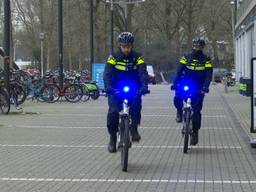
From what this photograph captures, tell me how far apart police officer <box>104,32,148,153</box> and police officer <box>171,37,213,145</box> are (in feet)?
6.22

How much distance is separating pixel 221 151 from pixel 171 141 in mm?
1587

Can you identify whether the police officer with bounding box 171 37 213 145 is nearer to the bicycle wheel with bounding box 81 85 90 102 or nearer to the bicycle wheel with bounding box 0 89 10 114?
the bicycle wheel with bounding box 0 89 10 114

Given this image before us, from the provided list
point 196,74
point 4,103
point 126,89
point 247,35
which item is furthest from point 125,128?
point 247,35

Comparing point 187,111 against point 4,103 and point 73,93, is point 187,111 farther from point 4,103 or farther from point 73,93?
point 73,93

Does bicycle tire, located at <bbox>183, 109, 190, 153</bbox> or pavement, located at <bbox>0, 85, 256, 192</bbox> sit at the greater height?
bicycle tire, located at <bbox>183, 109, 190, 153</bbox>

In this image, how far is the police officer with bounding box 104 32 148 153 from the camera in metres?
8.97

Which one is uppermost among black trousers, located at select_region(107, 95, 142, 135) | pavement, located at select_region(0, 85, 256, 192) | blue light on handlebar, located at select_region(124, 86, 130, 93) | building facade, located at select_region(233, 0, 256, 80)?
building facade, located at select_region(233, 0, 256, 80)

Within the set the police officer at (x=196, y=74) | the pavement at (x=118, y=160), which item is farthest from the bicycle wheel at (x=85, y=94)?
the police officer at (x=196, y=74)

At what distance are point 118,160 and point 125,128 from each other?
123 cm

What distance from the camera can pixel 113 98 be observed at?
8.98m

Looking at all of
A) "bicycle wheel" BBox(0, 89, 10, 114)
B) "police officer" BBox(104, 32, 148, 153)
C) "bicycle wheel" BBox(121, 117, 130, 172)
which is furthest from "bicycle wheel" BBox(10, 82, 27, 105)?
"bicycle wheel" BBox(121, 117, 130, 172)

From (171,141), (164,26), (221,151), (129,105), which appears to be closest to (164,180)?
(129,105)

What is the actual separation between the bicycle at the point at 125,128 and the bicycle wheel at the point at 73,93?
16.9 metres

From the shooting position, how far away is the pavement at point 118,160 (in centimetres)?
786
